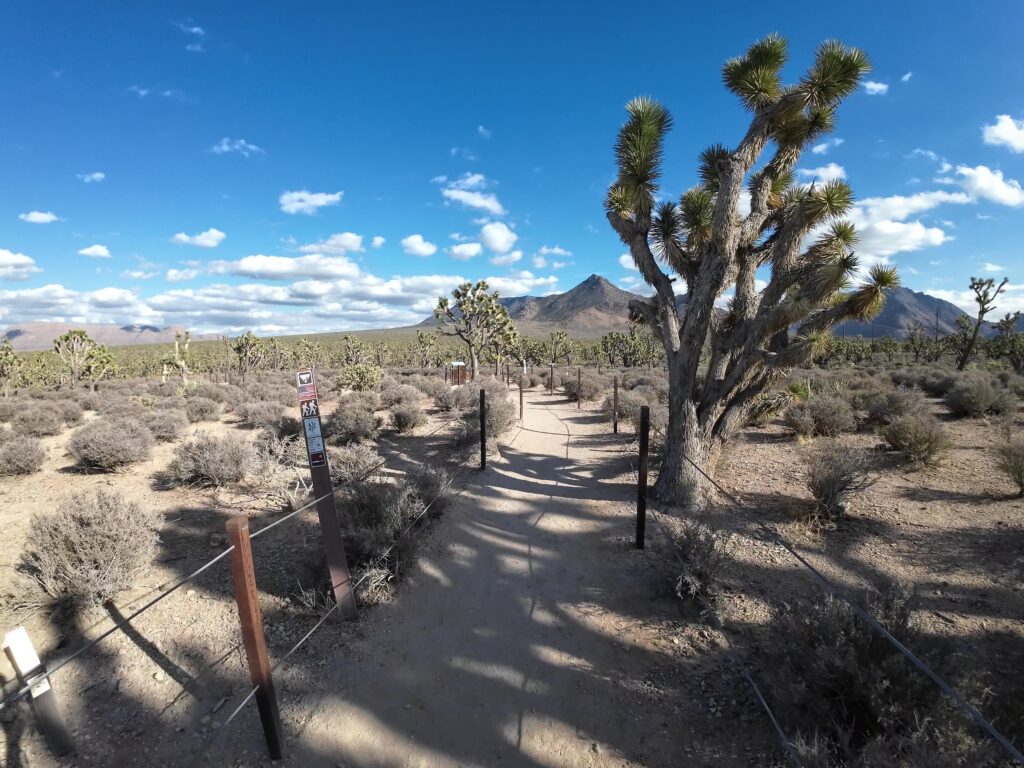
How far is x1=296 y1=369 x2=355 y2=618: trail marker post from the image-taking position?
439 centimetres

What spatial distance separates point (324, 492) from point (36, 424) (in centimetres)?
1475

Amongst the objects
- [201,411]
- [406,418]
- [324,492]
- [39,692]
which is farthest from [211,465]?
[201,411]

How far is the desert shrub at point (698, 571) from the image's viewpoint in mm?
4684

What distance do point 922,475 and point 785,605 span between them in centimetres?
537

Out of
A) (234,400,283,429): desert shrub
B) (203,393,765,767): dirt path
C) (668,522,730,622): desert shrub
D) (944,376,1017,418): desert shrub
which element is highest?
(944,376,1017,418): desert shrub

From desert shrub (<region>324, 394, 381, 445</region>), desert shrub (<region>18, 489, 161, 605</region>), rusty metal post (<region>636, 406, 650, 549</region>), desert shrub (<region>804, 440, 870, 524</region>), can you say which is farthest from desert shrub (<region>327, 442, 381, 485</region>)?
desert shrub (<region>804, 440, 870, 524</region>)

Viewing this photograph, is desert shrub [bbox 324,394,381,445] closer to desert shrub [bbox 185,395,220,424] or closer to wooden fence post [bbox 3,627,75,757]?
desert shrub [bbox 185,395,220,424]

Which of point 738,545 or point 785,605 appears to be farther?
point 738,545

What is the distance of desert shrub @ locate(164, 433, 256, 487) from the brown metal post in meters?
6.14

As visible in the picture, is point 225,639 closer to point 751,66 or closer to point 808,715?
point 808,715

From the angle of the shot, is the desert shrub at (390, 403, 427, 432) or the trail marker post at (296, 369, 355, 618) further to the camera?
the desert shrub at (390, 403, 427, 432)

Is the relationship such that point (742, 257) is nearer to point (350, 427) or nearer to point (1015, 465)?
point (1015, 465)

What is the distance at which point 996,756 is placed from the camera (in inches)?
91.4

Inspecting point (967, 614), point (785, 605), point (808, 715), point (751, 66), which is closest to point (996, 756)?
point (808, 715)
